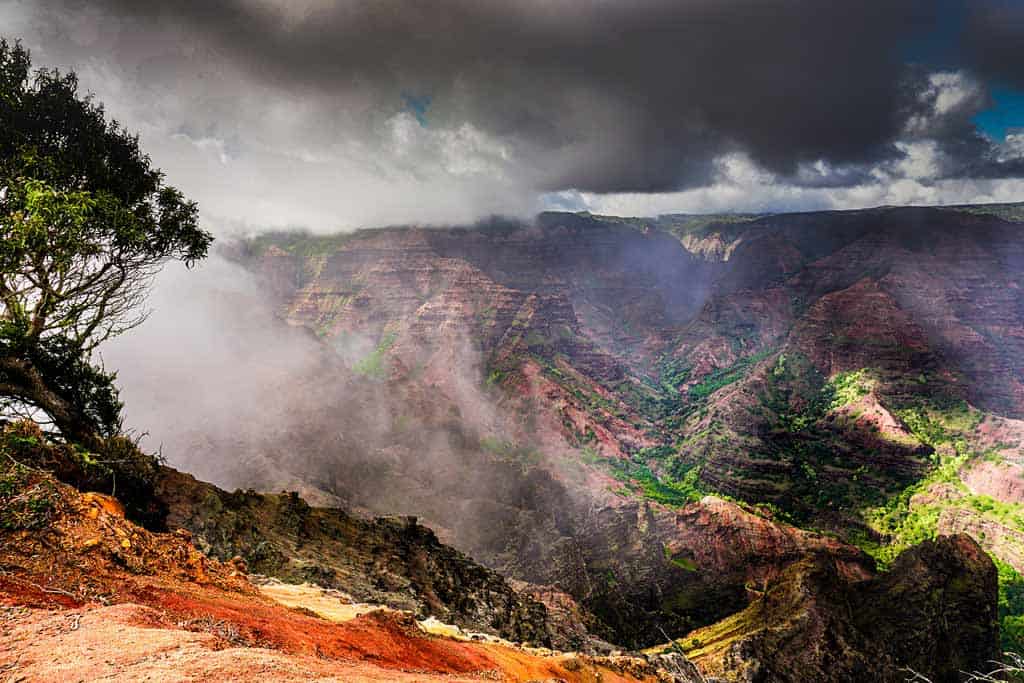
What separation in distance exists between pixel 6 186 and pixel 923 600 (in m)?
75.2

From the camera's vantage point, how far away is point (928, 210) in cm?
16238

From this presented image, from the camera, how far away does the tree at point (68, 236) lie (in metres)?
13.6

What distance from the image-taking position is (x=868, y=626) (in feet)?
174

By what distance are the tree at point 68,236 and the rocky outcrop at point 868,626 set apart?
44.2m

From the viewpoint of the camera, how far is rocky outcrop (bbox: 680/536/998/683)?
41312 millimetres

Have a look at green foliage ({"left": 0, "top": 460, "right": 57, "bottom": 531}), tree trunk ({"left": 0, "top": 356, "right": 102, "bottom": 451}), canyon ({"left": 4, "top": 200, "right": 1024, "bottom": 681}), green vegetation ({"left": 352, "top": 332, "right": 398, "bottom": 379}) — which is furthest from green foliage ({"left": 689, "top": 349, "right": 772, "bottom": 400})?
green foliage ({"left": 0, "top": 460, "right": 57, "bottom": 531})

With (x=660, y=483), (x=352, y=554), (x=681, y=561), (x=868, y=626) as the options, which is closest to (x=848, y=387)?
(x=660, y=483)

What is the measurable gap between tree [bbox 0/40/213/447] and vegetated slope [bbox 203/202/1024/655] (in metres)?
49.3

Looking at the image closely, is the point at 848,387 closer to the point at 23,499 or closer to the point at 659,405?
the point at 659,405

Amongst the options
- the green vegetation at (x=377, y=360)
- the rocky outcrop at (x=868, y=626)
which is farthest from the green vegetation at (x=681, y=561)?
the green vegetation at (x=377, y=360)

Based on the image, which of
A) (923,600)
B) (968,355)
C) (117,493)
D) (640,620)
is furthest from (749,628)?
(968,355)

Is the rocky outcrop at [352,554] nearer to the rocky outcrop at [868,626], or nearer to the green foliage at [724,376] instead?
the rocky outcrop at [868,626]

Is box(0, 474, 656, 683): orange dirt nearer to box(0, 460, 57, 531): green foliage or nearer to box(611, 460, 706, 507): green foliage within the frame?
box(0, 460, 57, 531): green foliage

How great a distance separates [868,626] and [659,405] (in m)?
90.6
